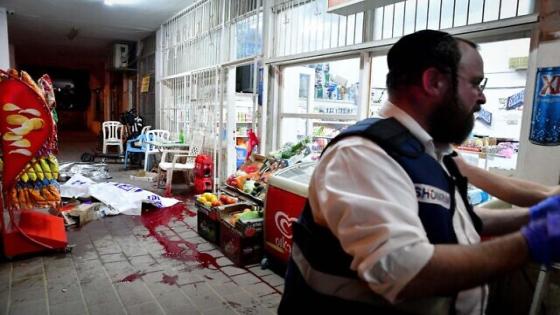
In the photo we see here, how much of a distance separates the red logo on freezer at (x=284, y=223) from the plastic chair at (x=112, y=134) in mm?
7054

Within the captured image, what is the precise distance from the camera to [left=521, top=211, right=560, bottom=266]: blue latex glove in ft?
2.27

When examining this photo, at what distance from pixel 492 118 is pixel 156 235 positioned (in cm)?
366

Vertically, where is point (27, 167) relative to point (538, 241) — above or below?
below

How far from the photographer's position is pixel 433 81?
0.91 m

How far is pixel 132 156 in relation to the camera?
846 centimetres

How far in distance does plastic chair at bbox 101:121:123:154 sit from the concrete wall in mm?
8495

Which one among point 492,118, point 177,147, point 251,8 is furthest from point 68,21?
point 492,118

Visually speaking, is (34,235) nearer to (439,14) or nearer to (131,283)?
(131,283)

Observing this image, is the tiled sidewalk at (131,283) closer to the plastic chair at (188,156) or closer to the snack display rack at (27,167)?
the snack display rack at (27,167)

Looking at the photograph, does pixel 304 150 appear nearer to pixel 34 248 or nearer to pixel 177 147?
pixel 34 248

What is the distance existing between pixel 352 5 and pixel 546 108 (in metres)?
1.41

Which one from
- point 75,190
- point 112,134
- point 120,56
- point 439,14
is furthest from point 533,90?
point 120,56

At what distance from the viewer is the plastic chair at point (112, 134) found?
8836 millimetres

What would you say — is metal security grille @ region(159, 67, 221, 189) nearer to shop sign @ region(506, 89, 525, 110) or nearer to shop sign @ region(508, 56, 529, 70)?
shop sign @ region(506, 89, 525, 110)
